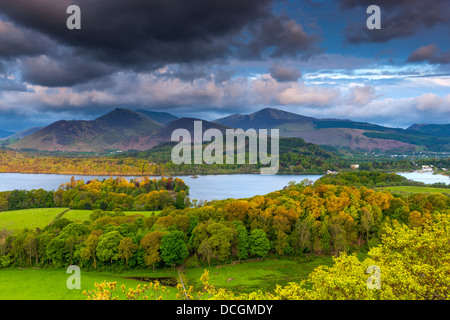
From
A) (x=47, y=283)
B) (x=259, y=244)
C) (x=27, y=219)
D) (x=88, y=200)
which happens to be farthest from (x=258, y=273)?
(x=88, y=200)

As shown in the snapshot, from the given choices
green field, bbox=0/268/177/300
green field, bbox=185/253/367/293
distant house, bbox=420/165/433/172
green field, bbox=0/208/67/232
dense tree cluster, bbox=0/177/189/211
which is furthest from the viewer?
distant house, bbox=420/165/433/172

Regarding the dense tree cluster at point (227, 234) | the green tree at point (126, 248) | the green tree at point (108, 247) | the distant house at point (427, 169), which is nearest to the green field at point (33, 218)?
the dense tree cluster at point (227, 234)

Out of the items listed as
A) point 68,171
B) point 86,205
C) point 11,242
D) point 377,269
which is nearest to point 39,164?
point 68,171

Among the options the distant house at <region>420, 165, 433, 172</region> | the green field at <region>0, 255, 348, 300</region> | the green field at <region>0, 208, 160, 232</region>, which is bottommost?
the green field at <region>0, 255, 348, 300</region>

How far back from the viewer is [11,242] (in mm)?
32219

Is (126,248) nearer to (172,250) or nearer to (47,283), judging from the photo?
(172,250)

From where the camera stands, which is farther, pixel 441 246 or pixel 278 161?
pixel 278 161

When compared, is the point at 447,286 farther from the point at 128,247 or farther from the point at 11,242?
the point at 11,242

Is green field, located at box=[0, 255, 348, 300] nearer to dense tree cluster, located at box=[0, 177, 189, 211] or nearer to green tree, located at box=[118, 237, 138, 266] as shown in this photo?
green tree, located at box=[118, 237, 138, 266]

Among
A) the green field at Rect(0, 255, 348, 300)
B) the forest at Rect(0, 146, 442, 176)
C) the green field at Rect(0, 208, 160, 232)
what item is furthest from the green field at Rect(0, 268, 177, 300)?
the forest at Rect(0, 146, 442, 176)

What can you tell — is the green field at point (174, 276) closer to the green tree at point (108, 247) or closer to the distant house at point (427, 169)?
the green tree at point (108, 247)

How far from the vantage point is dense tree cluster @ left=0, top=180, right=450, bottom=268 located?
3052cm

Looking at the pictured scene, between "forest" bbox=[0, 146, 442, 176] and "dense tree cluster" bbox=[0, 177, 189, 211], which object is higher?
"forest" bbox=[0, 146, 442, 176]

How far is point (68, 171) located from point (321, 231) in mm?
161310
